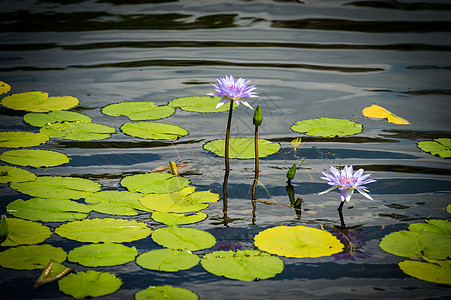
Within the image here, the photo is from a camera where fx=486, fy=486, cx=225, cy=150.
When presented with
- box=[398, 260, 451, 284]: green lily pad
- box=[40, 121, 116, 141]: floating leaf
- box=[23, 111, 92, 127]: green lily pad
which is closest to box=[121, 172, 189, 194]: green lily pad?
box=[40, 121, 116, 141]: floating leaf

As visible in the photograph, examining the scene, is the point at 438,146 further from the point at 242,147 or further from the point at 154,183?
the point at 154,183

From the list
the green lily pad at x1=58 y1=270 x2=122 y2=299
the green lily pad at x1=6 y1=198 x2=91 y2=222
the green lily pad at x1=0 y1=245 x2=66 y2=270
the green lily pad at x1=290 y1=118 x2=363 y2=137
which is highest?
the green lily pad at x1=290 y1=118 x2=363 y2=137

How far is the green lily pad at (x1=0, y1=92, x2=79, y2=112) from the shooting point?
2742 mm

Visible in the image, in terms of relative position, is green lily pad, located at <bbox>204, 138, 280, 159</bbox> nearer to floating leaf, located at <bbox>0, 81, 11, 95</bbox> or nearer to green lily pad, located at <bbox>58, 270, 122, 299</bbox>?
green lily pad, located at <bbox>58, 270, 122, 299</bbox>

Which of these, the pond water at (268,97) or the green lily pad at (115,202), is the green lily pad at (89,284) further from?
the green lily pad at (115,202)

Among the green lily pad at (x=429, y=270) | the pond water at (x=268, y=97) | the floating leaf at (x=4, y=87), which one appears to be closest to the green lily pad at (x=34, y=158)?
the pond water at (x=268, y=97)

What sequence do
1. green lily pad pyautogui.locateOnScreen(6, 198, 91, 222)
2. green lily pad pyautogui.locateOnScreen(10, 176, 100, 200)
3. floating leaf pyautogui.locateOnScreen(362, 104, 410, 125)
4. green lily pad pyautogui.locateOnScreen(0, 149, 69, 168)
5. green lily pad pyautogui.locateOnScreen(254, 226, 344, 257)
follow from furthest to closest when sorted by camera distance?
floating leaf pyautogui.locateOnScreen(362, 104, 410, 125) < green lily pad pyautogui.locateOnScreen(0, 149, 69, 168) < green lily pad pyautogui.locateOnScreen(10, 176, 100, 200) < green lily pad pyautogui.locateOnScreen(6, 198, 91, 222) < green lily pad pyautogui.locateOnScreen(254, 226, 344, 257)

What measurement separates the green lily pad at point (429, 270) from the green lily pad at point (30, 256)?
1.08 metres

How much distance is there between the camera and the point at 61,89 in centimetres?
307

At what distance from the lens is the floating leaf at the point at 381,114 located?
269 centimetres

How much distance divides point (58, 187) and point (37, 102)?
106cm

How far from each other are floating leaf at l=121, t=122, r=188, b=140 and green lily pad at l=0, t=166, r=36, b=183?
59cm

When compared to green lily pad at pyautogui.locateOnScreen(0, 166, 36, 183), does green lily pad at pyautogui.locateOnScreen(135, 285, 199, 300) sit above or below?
below

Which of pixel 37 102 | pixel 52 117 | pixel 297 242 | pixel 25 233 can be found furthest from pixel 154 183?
pixel 37 102
